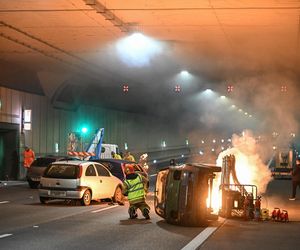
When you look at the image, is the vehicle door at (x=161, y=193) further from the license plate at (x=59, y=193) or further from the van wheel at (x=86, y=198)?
the license plate at (x=59, y=193)

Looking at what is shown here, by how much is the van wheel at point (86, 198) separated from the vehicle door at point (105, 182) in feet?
2.00

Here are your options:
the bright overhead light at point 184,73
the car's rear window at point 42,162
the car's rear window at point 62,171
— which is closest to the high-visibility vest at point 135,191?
the car's rear window at point 62,171

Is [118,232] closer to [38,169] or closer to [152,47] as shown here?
[152,47]

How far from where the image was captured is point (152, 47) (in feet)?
81.4

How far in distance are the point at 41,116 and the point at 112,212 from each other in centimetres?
1895

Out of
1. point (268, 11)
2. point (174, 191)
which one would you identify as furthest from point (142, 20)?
point (174, 191)

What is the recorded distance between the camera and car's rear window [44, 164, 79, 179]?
60.8ft

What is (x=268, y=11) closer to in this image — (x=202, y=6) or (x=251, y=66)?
(x=202, y=6)

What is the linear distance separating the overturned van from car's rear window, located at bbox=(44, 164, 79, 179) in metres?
4.93

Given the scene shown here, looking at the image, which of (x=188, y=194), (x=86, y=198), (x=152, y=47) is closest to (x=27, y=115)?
(x=152, y=47)

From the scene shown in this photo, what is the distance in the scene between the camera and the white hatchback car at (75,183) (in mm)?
18250

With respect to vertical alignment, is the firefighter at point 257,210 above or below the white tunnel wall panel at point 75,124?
below

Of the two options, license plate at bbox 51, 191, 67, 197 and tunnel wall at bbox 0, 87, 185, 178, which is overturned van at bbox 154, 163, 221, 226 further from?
tunnel wall at bbox 0, 87, 185, 178

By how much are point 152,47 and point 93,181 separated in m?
8.01
